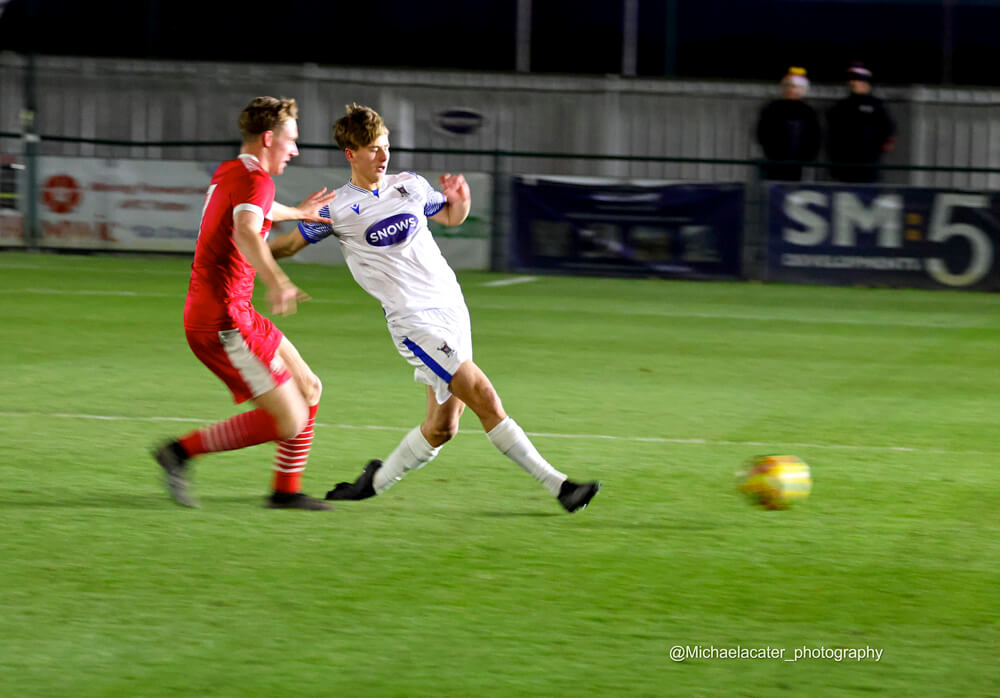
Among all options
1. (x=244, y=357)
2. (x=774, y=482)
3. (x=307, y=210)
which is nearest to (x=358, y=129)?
(x=307, y=210)

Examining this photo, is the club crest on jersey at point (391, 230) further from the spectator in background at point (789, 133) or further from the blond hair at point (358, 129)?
the spectator in background at point (789, 133)

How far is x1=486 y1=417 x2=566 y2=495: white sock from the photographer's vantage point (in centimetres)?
623

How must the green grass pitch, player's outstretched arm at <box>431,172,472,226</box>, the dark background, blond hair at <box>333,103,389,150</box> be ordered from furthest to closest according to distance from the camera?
the dark background
player's outstretched arm at <box>431,172,472,226</box>
blond hair at <box>333,103,389,150</box>
the green grass pitch

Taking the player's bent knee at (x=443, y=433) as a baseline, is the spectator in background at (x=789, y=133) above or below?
above

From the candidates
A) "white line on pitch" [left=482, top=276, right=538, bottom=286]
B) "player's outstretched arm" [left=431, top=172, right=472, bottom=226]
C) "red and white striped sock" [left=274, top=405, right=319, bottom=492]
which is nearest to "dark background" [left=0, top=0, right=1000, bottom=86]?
"white line on pitch" [left=482, top=276, right=538, bottom=286]

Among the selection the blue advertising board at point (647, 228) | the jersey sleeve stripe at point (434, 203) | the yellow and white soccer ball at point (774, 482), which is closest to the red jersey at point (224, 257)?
the jersey sleeve stripe at point (434, 203)

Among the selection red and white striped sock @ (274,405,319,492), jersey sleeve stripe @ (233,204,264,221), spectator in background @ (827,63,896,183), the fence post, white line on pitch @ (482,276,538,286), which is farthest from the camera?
the fence post

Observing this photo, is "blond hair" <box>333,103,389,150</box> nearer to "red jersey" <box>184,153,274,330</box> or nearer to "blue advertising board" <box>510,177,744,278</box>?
"red jersey" <box>184,153,274,330</box>

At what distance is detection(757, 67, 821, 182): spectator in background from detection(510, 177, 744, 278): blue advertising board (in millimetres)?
1136

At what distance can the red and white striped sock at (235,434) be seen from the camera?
624cm

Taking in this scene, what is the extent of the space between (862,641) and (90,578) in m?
2.67

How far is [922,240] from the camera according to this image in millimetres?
19188

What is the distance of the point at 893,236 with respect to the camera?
63.2 ft

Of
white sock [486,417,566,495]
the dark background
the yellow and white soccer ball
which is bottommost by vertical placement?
the yellow and white soccer ball
